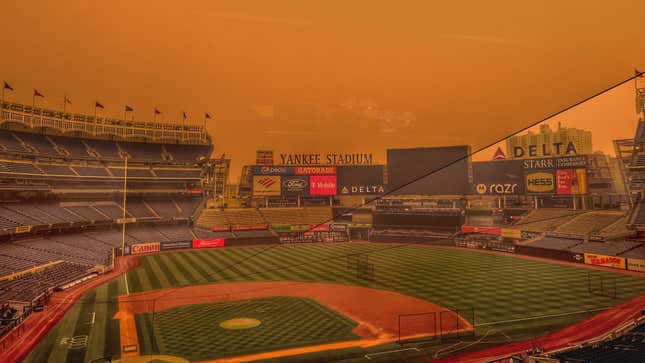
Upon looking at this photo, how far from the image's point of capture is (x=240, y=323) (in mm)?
10586

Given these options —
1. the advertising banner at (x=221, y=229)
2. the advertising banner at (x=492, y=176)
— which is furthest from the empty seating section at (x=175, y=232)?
the advertising banner at (x=492, y=176)

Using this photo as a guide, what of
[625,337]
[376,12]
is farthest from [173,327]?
[376,12]

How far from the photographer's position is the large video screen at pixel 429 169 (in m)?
2.04

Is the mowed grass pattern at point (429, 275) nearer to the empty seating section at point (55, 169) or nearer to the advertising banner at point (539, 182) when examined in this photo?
the advertising banner at point (539, 182)

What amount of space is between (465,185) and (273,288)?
14736mm

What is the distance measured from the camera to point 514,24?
1.61 m

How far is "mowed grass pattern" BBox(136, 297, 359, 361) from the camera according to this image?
843 cm

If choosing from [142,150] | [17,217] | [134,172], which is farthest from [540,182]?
[142,150]

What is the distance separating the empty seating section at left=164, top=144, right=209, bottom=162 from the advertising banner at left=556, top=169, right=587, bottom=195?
36.4 metres

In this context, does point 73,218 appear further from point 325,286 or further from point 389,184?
point 389,184

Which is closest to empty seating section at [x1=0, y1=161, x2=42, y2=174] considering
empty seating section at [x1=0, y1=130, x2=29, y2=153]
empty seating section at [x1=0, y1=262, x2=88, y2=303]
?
empty seating section at [x1=0, y1=130, x2=29, y2=153]

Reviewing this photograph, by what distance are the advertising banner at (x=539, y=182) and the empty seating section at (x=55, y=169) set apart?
30316mm

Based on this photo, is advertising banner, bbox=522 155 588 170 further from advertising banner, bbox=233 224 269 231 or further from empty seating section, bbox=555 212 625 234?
advertising banner, bbox=233 224 269 231

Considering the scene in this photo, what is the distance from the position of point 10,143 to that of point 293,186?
814 inches
